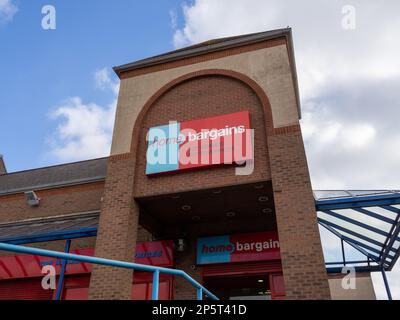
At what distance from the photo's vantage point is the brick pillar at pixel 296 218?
7.58 meters

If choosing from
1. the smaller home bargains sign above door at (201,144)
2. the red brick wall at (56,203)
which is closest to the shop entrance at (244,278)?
the smaller home bargains sign above door at (201,144)

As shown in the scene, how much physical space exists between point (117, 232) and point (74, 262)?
4248 millimetres

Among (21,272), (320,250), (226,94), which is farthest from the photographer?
(21,272)

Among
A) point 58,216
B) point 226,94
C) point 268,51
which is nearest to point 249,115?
point 226,94

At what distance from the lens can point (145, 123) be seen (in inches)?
444

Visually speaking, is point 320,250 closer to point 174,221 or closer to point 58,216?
point 174,221

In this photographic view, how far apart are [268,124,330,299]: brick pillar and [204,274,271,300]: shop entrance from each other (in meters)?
3.52

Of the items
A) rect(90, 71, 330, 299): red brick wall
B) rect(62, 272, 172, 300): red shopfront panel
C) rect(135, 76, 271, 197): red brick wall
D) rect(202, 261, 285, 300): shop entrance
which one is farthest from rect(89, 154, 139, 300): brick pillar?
rect(202, 261, 285, 300): shop entrance

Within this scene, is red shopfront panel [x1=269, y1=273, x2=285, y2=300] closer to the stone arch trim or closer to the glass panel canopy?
the glass panel canopy

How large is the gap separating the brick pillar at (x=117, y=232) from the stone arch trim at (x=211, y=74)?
2.96 ft
